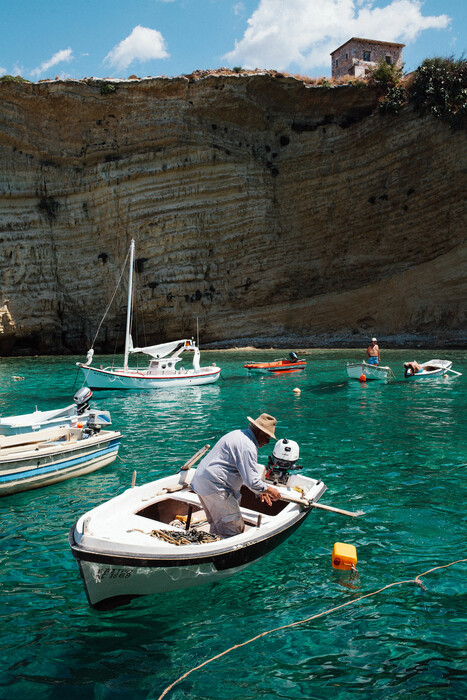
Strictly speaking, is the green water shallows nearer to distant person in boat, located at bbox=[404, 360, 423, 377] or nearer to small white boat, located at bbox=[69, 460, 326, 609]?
small white boat, located at bbox=[69, 460, 326, 609]

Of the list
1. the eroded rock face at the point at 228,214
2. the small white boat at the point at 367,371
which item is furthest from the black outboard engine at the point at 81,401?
the eroded rock face at the point at 228,214

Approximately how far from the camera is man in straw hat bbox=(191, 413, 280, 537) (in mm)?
5953

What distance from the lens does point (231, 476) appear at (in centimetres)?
606

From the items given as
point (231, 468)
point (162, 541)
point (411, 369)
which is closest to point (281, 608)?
point (162, 541)

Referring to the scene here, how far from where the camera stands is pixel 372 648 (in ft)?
16.0

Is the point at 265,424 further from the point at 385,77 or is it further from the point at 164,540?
the point at 385,77

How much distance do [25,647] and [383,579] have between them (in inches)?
146

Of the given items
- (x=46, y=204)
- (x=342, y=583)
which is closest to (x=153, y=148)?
(x=46, y=204)

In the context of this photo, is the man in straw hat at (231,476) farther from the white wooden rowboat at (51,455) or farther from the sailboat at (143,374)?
the sailboat at (143,374)

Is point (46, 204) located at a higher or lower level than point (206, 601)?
higher

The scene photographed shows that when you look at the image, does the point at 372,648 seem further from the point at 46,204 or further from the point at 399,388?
the point at 46,204

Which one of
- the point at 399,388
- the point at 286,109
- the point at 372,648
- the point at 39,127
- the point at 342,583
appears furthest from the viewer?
the point at 286,109

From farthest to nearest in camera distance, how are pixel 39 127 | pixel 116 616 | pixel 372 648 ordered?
pixel 39 127
pixel 116 616
pixel 372 648

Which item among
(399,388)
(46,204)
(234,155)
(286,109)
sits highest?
(286,109)
